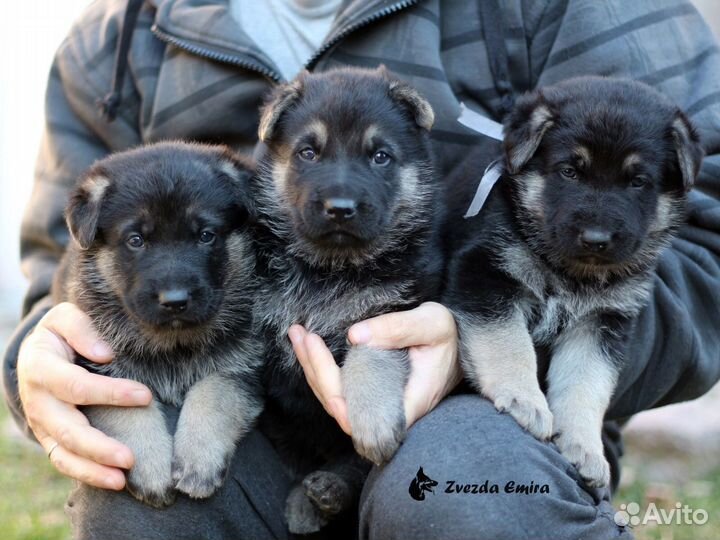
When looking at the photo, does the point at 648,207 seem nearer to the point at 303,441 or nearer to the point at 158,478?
the point at 303,441

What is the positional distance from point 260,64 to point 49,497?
315cm

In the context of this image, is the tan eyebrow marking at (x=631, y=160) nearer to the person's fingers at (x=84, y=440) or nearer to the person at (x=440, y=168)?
the person at (x=440, y=168)

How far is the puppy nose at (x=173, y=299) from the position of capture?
283cm

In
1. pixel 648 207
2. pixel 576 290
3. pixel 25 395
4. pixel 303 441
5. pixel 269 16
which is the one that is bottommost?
pixel 303 441

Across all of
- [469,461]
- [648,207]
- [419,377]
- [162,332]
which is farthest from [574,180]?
[162,332]

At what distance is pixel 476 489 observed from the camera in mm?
2443

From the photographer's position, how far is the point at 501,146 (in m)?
3.36

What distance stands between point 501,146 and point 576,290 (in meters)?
0.66

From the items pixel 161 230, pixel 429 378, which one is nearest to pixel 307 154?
pixel 161 230

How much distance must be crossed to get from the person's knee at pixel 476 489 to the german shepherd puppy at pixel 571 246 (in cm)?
22

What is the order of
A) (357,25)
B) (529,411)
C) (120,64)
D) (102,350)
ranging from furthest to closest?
(120,64) < (357,25) < (102,350) < (529,411)

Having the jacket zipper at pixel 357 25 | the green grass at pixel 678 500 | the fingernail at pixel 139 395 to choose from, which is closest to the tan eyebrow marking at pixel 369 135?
the jacket zipper at pixel 357 25

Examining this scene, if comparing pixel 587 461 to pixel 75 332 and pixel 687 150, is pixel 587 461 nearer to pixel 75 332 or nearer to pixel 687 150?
pixel 687 150

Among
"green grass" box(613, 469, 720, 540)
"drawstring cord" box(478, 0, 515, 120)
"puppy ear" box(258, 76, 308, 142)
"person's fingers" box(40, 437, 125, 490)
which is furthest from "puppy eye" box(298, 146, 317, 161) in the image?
"green grass" box(613, 469, 720, 540)
